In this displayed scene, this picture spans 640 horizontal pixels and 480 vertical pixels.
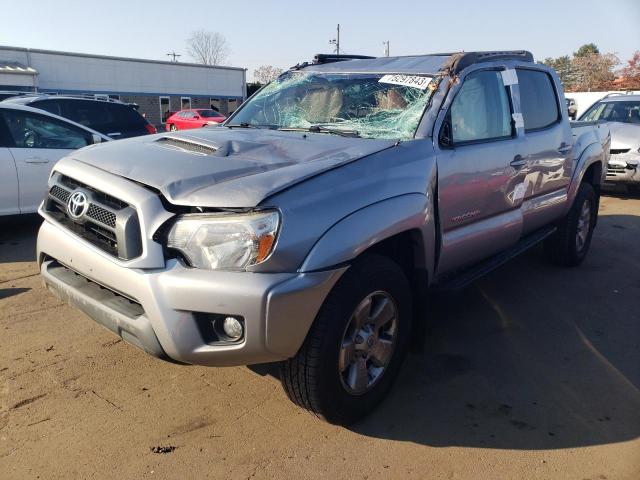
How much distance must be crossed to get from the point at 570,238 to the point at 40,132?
5.77 meters

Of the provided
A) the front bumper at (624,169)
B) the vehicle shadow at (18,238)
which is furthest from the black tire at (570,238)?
the vehicle shadow at (18,238)

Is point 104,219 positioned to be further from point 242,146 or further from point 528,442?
point 528,442

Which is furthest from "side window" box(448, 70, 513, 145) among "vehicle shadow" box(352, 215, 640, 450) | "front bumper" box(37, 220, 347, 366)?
"front bumper" box(37, 220, 347, 366)

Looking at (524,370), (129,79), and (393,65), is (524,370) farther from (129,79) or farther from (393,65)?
(129,79)

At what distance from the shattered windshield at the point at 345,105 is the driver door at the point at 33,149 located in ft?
9.62

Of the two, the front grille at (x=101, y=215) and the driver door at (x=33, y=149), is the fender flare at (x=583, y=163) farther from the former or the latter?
the driver door at (x=33, y=149)

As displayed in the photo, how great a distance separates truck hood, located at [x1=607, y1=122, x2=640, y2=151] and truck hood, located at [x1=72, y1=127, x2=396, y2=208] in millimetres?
8289

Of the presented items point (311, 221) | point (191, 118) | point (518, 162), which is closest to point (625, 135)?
point (518, 162)

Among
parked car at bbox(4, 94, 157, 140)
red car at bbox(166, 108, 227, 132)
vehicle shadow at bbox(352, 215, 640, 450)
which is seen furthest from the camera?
red car at bbox(166, 108, 227, 132)

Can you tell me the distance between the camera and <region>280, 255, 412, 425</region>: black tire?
2535mm

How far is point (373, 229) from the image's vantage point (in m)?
2.68

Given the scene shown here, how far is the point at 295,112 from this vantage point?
3.97m

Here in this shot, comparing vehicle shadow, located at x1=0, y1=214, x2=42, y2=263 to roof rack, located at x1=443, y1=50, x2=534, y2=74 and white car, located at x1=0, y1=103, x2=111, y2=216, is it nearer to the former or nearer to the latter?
white car, located at x1=0, y1=103, x2=111, y2=216

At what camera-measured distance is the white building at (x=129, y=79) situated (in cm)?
2861
